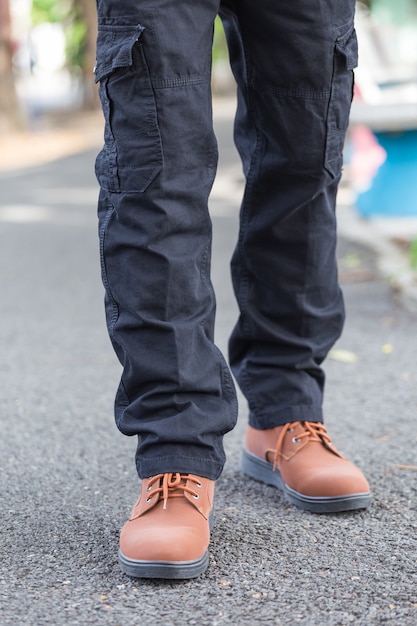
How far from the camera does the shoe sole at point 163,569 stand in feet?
5.05

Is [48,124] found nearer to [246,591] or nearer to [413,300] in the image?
[413,300]

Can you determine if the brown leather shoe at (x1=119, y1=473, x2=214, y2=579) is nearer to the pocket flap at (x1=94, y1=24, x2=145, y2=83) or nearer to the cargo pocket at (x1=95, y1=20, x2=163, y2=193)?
the cargo pocket at (x1=95, y1=20, x2=163, y2=193)

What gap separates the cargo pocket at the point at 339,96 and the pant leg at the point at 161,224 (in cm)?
26

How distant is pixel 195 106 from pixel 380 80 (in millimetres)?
5081

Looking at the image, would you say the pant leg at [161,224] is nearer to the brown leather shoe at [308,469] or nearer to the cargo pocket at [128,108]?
the cargo pocket at [128,108]

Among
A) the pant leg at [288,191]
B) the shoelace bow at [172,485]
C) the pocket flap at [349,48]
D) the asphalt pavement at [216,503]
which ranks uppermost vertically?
the pocket flap at [349,48]

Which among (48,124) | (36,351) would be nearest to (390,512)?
(36,351)

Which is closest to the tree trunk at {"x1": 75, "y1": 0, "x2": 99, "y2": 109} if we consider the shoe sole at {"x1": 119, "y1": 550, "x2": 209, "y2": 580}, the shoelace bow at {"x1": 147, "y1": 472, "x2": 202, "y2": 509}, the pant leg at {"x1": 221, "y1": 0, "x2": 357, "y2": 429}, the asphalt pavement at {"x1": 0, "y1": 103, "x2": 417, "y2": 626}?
the asphalt pavement at {"x1": 0, "y1": 103, "x2": 417, "y2": 626}

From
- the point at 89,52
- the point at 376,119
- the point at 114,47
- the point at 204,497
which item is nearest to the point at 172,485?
the point at 204,497

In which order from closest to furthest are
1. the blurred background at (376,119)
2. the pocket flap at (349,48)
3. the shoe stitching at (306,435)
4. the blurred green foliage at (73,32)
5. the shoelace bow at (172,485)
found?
1. the shoelace bow at (172,485)
2. the pocket flap at (349,48)
3. the shoe stitching at (306,435)
4. the blurred background at (376,119)
5. the blurred green foliage at (73,32)

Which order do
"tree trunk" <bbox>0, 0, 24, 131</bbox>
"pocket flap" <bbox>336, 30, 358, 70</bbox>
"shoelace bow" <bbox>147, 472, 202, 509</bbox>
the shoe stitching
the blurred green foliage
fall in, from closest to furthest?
"shoelace bow" <bbox>147, 472, 202, 509</bbox>
"pocket flap" <bbox>336, 30, 358, 70</bbox>
the shoe stitching
"tree trunk" <bbox>0, 0, 24, 131</bbox>
the blurred green foliage

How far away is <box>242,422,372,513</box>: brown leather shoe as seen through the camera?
6.01 ft

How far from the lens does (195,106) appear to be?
1.59 metres

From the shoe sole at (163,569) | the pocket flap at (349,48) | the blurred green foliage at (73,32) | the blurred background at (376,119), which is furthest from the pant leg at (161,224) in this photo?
the blurred green foliage at (73,32)
